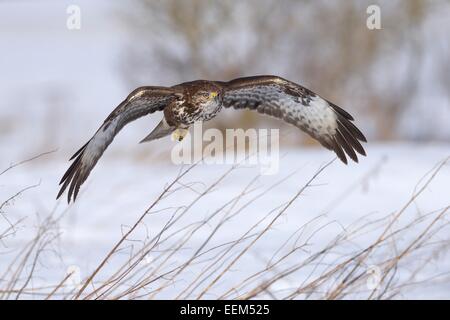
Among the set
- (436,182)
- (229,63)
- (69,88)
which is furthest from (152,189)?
(69,88)

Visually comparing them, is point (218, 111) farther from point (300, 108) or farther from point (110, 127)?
point (110, 127)

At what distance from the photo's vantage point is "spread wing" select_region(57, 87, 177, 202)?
13.3 ft

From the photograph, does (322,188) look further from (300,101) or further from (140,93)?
(140,93)

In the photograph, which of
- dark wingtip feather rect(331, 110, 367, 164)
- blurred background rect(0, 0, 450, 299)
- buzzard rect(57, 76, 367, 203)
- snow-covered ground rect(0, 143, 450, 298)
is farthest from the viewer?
blurred background rect(0, 0, 450, 299)

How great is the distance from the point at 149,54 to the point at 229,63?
4.51 feet

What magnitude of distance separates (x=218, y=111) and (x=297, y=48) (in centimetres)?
824

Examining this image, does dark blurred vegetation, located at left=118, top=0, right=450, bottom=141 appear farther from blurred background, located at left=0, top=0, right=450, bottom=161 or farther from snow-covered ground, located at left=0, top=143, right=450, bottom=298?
snow-covered ground, located at left=0, top=143, right=450, bottom=298

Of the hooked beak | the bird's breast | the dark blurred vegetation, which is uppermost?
the dark blurred vegetation

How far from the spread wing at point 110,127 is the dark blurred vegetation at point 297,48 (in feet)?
26.0

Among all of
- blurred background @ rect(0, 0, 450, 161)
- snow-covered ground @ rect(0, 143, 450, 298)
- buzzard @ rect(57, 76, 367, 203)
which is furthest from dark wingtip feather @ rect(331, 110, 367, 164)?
blurred background @ rect(0, 0, 450, 161)

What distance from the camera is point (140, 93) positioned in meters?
4.16

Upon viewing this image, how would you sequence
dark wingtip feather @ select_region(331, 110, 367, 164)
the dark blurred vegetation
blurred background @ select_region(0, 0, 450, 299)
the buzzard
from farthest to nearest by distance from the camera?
the dark blurred vegetation, blurred background @ select_region(0, 0, 450, 299), dark wingtip feather @ select_region(331, 110, 367, 164), the buzzard

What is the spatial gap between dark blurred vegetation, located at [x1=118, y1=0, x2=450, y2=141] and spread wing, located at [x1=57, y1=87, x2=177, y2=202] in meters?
7.91

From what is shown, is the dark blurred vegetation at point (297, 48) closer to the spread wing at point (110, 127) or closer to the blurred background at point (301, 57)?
the blurred background at point (301, 57)
